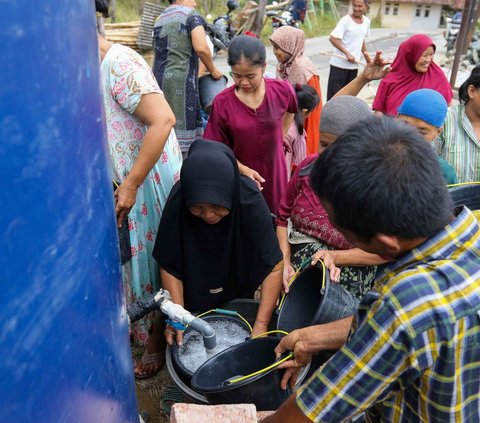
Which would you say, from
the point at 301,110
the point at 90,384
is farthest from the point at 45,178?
the point at 301,110

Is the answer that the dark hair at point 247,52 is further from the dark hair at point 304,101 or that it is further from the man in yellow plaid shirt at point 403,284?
the man in yellow plaid shirt at point 403,284

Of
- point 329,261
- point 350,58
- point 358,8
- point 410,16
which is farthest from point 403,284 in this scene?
point 410,16

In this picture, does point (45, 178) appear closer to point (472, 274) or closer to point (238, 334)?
point (472, 274)

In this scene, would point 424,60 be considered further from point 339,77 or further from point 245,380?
point 245,380

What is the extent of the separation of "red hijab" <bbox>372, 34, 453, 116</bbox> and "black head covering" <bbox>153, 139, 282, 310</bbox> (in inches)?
75.7

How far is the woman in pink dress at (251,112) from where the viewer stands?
2902 mm

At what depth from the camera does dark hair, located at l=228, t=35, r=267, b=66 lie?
286 centimetres

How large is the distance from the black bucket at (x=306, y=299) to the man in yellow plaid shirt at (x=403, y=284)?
2.67 feet

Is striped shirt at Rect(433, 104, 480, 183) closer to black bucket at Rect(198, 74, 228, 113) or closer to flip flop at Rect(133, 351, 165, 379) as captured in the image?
flip flop at Rect(133, 351, 165, 379)

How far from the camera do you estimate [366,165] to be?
0.97 m

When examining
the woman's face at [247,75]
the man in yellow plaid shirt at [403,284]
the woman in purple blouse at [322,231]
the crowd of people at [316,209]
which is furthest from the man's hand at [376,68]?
the man in yellow plaid shirt at [403,284]

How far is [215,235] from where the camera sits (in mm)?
2176

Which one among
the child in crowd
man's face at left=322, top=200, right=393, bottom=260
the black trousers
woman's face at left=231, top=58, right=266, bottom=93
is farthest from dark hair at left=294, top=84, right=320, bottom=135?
man's face at left=322, top=200, right=393, bottom=260

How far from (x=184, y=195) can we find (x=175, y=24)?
2.13 m
